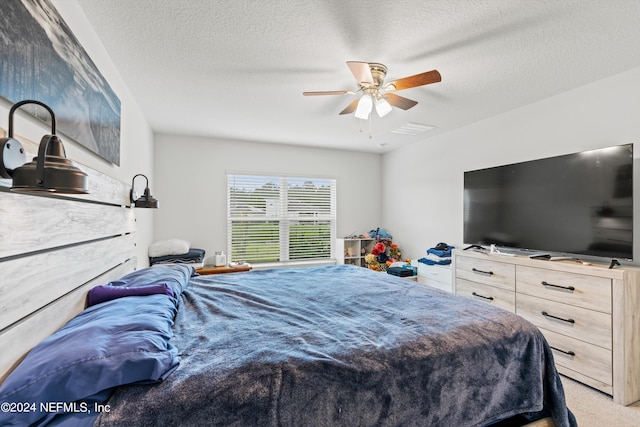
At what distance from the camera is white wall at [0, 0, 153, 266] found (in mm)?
1254

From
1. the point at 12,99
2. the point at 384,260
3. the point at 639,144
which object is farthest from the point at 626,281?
the point at 12,99

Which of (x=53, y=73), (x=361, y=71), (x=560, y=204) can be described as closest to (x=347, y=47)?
(x=361, y=71)

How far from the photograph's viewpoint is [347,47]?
2.06 m

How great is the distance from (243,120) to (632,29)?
11.2 feet

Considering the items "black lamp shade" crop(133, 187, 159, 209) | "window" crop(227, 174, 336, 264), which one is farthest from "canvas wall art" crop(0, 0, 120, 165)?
"window" crop(227, 174, 336, 264)

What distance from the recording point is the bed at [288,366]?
91 centimetres

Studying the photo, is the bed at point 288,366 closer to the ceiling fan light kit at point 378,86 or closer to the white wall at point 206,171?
the ceiling fan light kit at point 378,86

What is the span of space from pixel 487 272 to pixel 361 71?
241 cm

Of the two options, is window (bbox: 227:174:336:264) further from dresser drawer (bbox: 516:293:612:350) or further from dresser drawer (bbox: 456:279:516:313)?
dresser drawer (bbox: 516:293:612:350)

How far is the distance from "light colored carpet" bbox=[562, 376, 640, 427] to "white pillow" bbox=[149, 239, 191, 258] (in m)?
4.04

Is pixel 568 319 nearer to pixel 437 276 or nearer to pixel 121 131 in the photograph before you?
pixel 437 276

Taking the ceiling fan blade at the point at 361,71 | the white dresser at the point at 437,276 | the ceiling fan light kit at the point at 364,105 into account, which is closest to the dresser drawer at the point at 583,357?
the white dresser at the point at 437,276

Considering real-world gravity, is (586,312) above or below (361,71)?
below

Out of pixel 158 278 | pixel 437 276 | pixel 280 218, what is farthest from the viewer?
pixel 280 218
